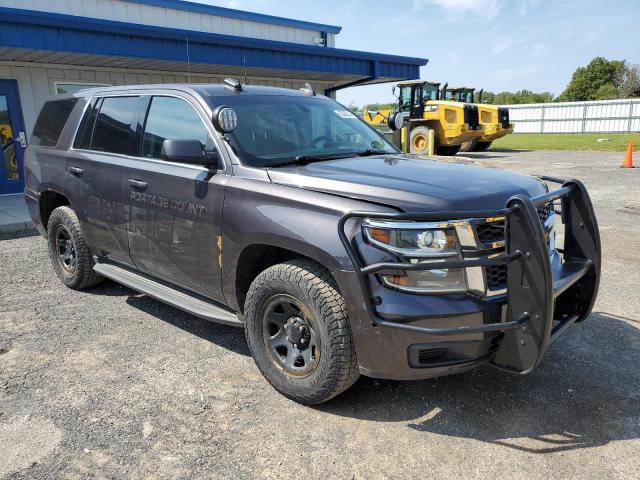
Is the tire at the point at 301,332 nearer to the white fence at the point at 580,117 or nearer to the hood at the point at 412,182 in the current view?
the hood at the point at 412,182

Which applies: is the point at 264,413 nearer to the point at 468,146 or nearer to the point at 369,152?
the point at 369,152

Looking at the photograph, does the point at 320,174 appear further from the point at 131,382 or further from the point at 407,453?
the point at 131,382

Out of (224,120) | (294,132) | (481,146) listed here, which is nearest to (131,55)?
(294,132)

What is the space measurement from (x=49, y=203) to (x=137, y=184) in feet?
6.79

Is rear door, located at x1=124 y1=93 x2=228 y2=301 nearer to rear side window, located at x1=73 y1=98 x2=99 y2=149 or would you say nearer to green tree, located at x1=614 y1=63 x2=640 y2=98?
rear side window, located at x1=73 y1=98 x2=99 y2=149

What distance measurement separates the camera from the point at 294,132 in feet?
13.1

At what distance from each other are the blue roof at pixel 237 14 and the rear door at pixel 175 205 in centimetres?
1189

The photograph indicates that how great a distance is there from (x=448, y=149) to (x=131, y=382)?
20821 mm

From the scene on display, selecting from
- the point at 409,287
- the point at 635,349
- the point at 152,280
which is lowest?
the point at 635,349

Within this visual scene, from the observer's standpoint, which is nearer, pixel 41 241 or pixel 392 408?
pixel 392 408

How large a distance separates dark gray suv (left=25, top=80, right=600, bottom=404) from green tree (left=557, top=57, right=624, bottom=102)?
76219 millimetres

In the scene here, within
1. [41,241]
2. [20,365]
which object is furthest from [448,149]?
[20,365]

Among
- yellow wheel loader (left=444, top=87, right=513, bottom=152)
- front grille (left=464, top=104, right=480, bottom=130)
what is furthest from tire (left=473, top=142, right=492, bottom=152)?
front grille (left=464, top=104, right=480, bottom=130)

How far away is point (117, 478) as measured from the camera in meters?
2.60
